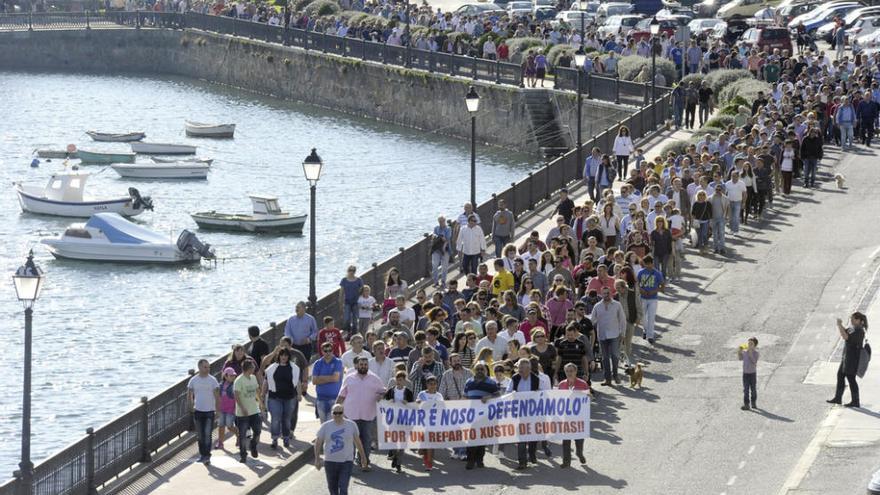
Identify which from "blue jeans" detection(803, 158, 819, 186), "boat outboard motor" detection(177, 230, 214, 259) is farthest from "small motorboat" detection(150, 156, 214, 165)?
"blue jeans" detection(803, 158, 819, 186)

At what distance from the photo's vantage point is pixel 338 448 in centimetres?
1961

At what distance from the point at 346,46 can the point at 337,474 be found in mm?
59368

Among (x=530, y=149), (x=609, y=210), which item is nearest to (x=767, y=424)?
(x=609, y=210)

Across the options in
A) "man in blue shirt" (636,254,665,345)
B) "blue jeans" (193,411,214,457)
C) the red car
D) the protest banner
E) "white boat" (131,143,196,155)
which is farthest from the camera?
"white boat" (131,143,196,155)

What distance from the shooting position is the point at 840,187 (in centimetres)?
3912

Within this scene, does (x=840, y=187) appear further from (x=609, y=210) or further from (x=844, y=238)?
(x=609, y=210)

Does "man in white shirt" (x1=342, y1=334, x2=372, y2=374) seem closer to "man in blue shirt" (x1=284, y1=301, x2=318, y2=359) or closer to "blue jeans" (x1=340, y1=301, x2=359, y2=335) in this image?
"man in blue shirt" (x1=284, y1=301, x2=318, y2=359)

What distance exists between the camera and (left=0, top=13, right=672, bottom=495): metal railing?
68.4 feet

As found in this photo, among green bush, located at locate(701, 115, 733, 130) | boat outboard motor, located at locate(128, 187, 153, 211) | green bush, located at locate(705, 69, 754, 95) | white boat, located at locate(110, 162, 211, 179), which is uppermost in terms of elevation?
green bush, located at locate(705, 69, 754, 95)

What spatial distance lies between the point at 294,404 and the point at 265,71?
6377 centimetres

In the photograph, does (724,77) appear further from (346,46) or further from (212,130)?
(346,46)

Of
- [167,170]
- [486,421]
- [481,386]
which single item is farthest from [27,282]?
[167,170]

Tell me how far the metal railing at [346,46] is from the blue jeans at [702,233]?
806 inches

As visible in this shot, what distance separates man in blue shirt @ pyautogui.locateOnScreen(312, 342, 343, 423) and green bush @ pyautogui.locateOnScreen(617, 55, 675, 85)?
34666 mm
